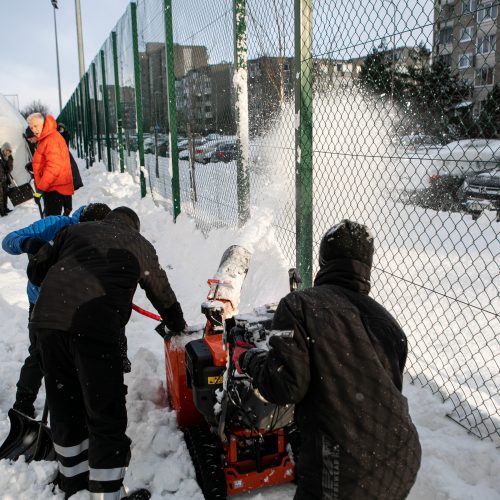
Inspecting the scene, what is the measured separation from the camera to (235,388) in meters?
2.47

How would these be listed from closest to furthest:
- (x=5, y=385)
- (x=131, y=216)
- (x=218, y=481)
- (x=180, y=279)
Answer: (x=218, y=481) → (x=131, y=216) → (x=5, y=385) → (x=180, y=279)

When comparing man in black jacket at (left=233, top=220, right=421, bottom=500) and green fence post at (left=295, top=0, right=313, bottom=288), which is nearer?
man in black jacket at (left=233, top=220, right=421, bottom=500)

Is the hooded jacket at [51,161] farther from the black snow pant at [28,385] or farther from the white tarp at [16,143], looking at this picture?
the white tarp at [16,143]

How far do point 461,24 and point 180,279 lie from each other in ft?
14.6

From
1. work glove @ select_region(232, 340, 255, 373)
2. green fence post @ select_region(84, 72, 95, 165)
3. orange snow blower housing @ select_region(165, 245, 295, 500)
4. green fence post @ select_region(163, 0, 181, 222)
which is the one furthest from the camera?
green fence post @ select_region(84, 72, 95, 165)

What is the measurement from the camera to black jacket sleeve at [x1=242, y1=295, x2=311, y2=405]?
6.16ft

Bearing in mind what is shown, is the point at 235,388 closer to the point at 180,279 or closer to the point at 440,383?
the point at 440,383

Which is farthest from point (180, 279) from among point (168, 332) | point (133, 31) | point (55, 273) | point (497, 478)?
point (133, 31)

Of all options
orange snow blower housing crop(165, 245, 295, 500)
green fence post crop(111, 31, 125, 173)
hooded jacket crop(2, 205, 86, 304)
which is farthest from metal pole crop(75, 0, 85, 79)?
orange snow blower housing crop(165, 245, 295, 500)

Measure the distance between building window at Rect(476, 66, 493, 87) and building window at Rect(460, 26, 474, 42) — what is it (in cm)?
19

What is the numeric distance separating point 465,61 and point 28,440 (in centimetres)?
329

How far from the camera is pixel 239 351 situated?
7.68ft

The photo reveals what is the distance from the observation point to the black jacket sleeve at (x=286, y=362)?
1877 millimetres

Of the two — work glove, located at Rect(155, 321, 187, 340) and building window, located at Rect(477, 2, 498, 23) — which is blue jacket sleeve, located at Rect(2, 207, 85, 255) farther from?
building window, located at Rect(477, 2, 498, 23)
